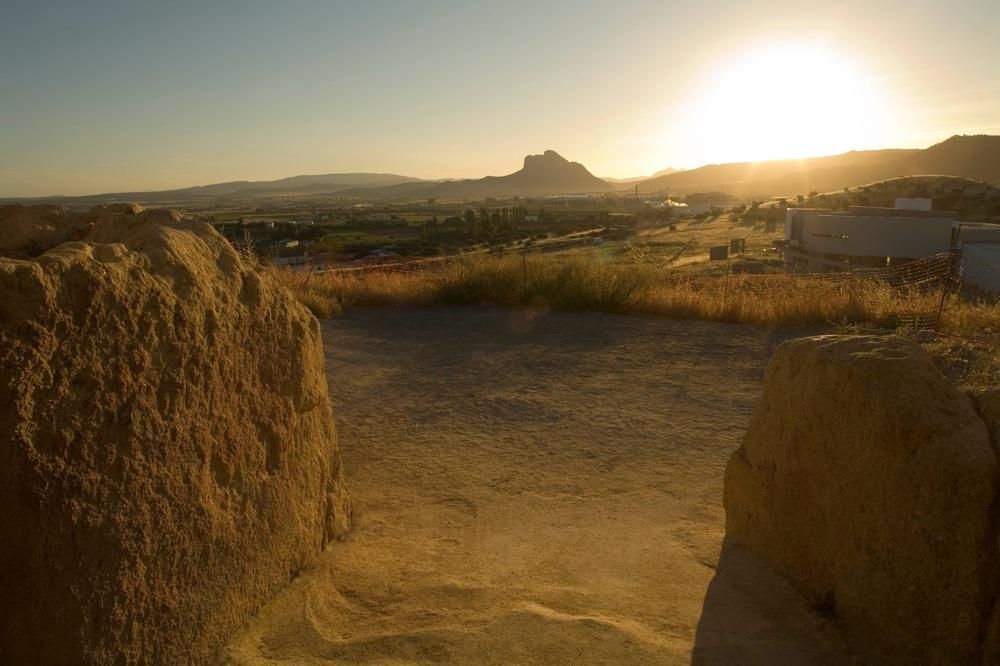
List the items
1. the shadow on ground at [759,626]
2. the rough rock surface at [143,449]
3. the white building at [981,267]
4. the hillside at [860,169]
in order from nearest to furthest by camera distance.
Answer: the rough rock surface at [143,449] → the shadow on ground at [759,626] → the white building at [981,267] → the hillside at [860,169]

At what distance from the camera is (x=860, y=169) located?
13000cm

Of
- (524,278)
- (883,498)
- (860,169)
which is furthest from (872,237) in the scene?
(860,169)

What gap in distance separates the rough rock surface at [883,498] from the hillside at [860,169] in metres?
104

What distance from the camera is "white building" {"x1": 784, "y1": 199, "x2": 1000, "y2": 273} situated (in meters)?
21.2

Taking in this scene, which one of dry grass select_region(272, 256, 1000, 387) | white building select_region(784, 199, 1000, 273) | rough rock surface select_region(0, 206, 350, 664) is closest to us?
rough rock surface select_region(0, 206, 350, 664)

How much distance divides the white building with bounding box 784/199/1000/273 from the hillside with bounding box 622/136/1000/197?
80045 millimetres

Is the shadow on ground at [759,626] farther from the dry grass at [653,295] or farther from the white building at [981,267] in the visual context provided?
the white building at [981,267]

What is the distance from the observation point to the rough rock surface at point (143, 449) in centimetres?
240

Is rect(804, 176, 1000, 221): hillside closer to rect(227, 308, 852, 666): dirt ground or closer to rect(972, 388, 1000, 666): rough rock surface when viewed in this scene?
rect(227, 308, 852, 666): dirt ground

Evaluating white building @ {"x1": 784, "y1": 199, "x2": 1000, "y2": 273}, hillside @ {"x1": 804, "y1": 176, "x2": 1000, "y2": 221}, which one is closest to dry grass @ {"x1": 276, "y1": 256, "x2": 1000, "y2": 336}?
white building @ {"x1": 784, "y1": 199, "x2": 1000, "y2": 273}

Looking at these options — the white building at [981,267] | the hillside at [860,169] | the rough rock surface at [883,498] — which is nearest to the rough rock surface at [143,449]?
the rough rock surface at [883,498]

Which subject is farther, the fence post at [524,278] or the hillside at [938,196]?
the hillside at [938,196]

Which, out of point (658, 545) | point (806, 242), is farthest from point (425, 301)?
point (806, 242)

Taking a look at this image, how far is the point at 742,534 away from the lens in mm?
3969
